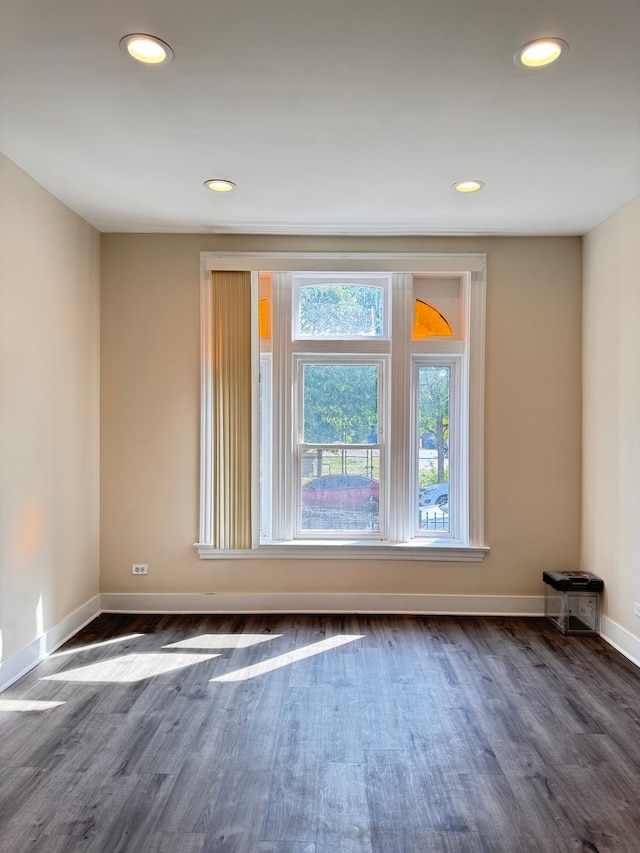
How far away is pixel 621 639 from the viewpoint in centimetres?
340

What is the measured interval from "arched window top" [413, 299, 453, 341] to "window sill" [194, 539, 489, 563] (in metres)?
1.62

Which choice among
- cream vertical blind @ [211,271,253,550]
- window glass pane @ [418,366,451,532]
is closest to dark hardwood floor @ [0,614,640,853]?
Result: cream vertical blind @ [211,271,253,550]

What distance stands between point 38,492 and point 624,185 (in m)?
3.89

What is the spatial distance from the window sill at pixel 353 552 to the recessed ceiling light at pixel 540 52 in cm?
299

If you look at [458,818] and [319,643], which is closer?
[458,818]

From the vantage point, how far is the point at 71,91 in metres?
2.20

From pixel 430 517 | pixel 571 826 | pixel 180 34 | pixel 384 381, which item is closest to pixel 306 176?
pixel 180 34

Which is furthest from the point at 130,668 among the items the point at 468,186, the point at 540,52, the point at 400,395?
the point at 540,52

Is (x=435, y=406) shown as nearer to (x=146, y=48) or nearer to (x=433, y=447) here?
(x=433, y=447)

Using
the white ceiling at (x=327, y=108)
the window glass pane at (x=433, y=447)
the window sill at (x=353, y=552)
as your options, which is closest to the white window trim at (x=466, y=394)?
the window sill at (x=353, y=552)

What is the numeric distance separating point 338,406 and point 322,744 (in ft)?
7.73

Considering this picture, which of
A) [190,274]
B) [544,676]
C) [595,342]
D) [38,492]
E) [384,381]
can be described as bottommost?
[544,676]

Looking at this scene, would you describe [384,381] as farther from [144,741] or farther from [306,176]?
[144,741]

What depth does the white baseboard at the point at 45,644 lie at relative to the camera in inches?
115
